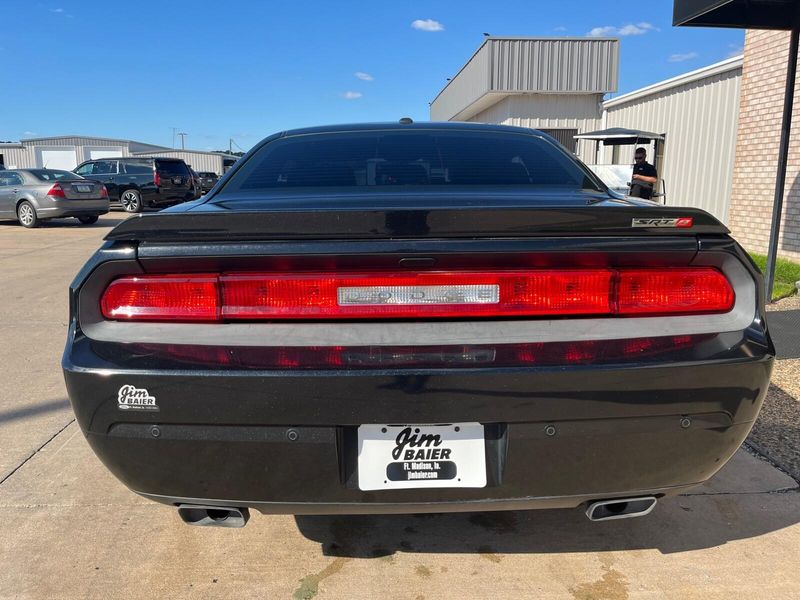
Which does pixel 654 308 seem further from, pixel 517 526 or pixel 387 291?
pixel 517 526

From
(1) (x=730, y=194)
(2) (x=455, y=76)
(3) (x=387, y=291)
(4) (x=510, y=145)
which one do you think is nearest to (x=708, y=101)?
(1) (x=730, y=194)

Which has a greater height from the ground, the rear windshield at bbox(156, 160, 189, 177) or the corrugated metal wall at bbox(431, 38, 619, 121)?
the corrugated metal wall at bbox(431, 38, 619, 121)

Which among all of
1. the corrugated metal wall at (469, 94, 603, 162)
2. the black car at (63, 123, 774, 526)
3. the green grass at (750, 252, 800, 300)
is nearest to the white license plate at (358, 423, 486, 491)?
the black car at (63, 123, 774, 526)

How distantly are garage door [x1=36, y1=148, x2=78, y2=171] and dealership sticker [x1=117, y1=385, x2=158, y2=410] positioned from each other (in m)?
51.7

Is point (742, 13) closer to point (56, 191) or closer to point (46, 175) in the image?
point (56, 191)

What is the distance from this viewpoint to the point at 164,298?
180cm

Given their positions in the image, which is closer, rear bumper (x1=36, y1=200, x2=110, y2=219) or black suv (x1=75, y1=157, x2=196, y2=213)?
rear bumper (x1=36, y1=200, x2=110, y2=219)

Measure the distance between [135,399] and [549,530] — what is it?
161cm

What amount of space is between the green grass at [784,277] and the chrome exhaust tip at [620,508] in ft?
17.2

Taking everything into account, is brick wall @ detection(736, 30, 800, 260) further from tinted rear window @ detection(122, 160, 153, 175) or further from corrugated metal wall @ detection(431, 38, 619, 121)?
tinted rear window @ detection(122, 160, 153, 175)

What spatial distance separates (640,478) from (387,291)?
0.92m

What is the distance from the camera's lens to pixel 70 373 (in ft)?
5.90

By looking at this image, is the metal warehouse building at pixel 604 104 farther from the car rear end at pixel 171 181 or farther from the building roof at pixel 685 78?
the car rear end at pixel 171 181

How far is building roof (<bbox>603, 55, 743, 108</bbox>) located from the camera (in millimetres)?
9719
